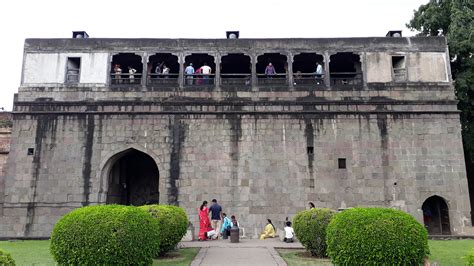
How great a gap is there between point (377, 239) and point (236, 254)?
4885 mm

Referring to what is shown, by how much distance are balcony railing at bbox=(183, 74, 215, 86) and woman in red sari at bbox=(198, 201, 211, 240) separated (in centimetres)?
611

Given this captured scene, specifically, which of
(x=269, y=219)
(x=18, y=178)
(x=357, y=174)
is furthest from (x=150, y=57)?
(x=357, y=174)

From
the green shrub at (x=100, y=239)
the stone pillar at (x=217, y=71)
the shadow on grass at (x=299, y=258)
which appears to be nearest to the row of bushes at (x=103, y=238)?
the green shrub at (x=100, y=239)

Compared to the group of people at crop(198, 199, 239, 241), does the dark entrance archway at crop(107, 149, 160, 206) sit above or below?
above

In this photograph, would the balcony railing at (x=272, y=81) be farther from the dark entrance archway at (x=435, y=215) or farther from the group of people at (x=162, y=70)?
the dark entrance archway at (x=435, y=215)

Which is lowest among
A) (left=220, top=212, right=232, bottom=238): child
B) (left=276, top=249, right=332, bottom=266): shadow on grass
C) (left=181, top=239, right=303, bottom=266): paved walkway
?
(left=276, top=249, right=332, bottom=266): shadow on grass

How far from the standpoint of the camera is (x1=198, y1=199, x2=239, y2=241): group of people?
1616 cm

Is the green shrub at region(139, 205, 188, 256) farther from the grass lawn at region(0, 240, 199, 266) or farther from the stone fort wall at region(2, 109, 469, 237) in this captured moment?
the stone fort wall at region(2, 109, 469, 237)

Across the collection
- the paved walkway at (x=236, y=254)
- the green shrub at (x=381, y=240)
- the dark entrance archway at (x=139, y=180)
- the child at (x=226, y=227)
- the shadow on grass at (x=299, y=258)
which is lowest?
the shadow on grass at (x=299, y=258)

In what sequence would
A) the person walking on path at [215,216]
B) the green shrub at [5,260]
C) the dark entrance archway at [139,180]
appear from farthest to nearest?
the dark entrance archway at [139,180]
the person walking on path at [215,216]
the green shrub at [5,260]

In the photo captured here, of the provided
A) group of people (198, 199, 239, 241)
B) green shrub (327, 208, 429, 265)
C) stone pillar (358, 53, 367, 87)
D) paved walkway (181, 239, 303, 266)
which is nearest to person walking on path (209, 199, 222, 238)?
group of people (198, 199, 239, 241)

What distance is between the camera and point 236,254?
11984mm

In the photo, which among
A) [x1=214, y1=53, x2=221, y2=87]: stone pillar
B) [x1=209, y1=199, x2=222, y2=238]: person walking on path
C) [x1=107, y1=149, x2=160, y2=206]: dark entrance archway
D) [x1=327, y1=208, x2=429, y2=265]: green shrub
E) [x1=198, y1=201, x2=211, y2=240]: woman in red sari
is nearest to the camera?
[x1=327, y1=208, x2=429, y2=265]: green shrub

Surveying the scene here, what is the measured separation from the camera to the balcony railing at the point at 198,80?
1971cm
